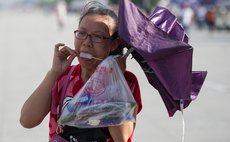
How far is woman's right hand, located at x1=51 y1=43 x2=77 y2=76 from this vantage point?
262 centimetres

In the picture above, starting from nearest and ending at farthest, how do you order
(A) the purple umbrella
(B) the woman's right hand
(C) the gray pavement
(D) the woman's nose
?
(A) the purple umbrella < (D) the woman's nose < (B) the woman's right hand < (C) the gray pavement

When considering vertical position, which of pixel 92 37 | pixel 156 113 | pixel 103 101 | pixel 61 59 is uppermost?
pixel 92 37

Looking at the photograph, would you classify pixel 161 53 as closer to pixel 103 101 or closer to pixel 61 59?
pixel 103 101

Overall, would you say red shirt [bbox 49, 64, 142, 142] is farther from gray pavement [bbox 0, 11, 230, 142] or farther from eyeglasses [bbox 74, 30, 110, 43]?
gray pavement [bbox 0, 11, 230, 142]

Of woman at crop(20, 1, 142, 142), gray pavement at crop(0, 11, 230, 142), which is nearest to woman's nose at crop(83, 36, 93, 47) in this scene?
woman at crop(20, 1, 142, 142)

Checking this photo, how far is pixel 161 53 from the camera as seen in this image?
2.38 meters

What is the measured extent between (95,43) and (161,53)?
0.28 metres

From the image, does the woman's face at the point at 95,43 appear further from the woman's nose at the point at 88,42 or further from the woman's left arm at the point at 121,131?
the woman's left arm at the point at 121,131

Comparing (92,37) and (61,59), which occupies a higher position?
(92,37)

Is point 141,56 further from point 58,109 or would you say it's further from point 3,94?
point 3,94

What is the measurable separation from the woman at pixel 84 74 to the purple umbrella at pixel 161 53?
10 cm

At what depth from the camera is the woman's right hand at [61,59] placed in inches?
103

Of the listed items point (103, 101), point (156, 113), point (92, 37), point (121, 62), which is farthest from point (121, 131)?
point (156, 113)

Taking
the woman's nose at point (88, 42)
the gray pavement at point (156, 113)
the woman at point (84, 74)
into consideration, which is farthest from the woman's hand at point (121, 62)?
the gray pavement at point (156, 113)
